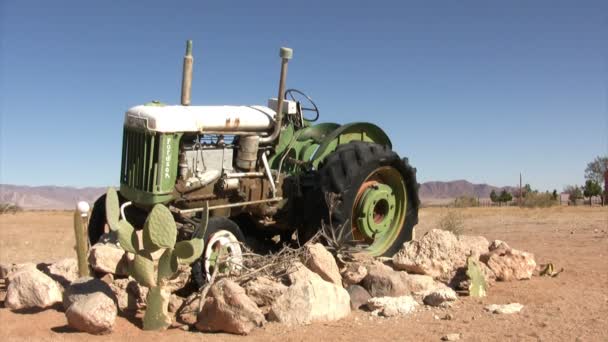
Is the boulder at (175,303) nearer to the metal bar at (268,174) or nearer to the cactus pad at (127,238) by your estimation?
the cactus pad at (127,238)

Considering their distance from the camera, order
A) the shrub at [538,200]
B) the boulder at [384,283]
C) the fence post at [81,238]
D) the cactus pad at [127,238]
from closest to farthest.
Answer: the cactus pad at [127,238] < the fence post at [81,238] < the boulder at [384,283] < the shrub at [538,200]

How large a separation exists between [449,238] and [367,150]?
4.69 feet

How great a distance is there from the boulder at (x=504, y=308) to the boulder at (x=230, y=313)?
212 centimetres

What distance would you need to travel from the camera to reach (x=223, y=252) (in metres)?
6.47

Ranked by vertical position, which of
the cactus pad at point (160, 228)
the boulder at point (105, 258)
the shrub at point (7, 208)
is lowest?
the shrub at point (7, 208)

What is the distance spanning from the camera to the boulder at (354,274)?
673 cm

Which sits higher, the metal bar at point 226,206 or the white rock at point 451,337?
the metal bar at point 226,206

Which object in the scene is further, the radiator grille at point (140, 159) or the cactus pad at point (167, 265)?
the radiator grille at point (140, 159)

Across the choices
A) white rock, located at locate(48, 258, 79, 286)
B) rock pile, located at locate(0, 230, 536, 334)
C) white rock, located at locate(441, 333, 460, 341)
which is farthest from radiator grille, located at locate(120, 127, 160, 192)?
white rock, located at locate(441, 333, 460, 341)

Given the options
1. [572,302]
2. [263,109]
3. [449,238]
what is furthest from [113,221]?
[572,302]

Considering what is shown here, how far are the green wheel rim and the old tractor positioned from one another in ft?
0.05

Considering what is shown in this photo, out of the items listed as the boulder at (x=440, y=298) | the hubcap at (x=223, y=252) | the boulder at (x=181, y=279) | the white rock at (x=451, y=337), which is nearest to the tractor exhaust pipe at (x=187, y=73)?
the hubcap at (x=223, y=252)

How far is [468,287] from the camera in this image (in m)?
6.84

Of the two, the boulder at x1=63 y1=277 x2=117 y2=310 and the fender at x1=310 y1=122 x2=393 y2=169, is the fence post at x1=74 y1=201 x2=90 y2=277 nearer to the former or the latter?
the boulder at x1=63 y1=277 x2=117 y2=310
